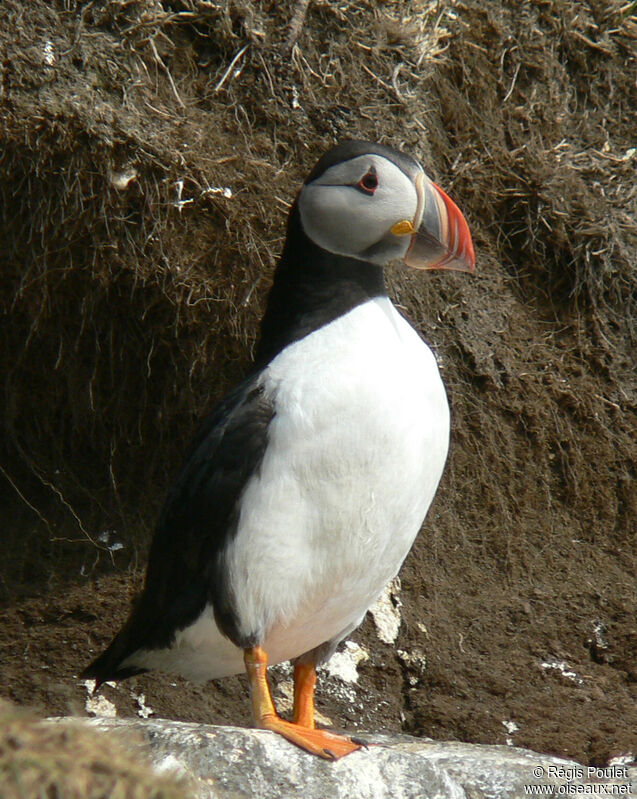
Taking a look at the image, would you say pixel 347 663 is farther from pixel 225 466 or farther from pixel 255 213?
pixel 255 213

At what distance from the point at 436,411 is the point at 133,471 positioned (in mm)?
1792

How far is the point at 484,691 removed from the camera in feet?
14.4

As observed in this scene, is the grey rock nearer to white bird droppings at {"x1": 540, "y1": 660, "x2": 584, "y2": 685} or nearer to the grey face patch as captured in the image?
white bird droppings at {"x1": 540, "y1": 660, "x2": 584, "y2": 685}

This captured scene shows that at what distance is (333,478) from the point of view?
3186mm

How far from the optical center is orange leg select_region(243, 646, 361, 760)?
290cm

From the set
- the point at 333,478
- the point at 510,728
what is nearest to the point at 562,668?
the point at 510,728

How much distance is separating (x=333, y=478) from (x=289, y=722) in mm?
696

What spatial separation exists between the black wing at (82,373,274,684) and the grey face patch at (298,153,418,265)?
54 centimetres

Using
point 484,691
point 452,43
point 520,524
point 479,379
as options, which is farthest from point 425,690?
point 452,43

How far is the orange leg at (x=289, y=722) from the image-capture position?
2902mm

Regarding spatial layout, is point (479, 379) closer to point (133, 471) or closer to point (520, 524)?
point (520, 524)

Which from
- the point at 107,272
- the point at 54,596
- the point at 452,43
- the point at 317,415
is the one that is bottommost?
the point at 54,596

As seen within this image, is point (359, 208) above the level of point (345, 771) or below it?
above

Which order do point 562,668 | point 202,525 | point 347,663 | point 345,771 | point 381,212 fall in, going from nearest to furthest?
point 345,771, point 202,525, point 381,212, point 562,668, point 347,663
